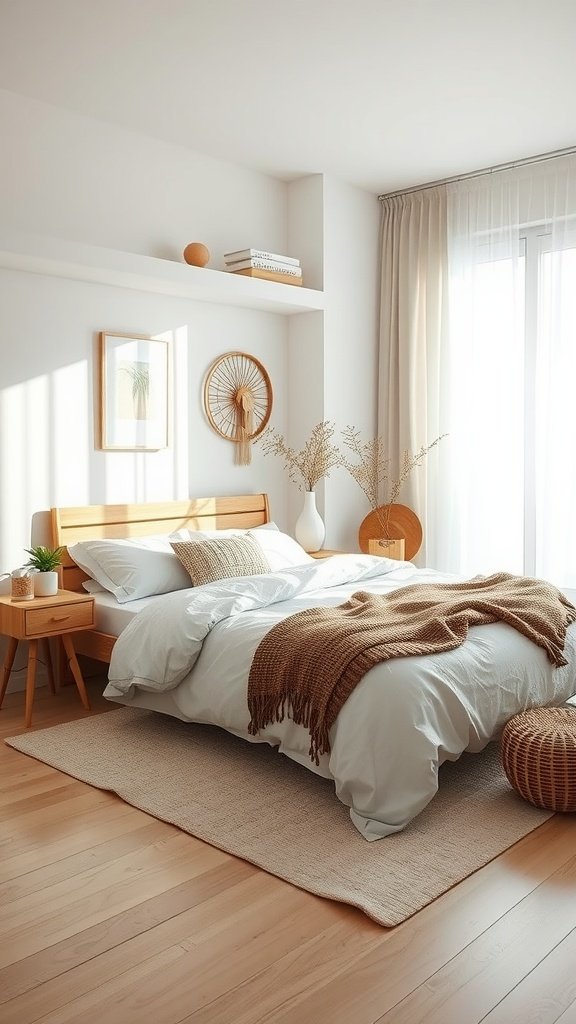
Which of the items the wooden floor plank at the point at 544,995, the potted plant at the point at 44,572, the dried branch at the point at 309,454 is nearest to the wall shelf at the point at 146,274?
the dried branch at the point at 309,454

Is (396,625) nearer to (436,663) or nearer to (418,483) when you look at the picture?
(436,663)

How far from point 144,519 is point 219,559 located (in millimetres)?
694

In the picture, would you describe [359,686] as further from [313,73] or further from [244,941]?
[313,73]

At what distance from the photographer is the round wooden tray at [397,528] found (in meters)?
5.35

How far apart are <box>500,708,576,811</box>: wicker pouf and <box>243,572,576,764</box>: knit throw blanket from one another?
368 mm

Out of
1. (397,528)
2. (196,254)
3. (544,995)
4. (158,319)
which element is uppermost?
(196,254)

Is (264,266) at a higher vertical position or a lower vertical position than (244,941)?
higher

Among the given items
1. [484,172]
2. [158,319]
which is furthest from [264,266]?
[484,172]

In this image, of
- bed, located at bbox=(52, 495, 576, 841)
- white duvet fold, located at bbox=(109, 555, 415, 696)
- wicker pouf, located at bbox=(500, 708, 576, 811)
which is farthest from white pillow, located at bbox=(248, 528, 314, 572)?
wicker pouf, located at bbox=(500, 708, 576, 811)

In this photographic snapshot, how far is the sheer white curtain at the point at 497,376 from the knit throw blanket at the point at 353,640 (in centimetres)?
149

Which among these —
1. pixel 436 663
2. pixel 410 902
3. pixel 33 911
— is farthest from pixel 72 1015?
pixel 436 663

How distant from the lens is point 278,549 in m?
4.43

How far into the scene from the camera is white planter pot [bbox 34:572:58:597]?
3861 millimetres

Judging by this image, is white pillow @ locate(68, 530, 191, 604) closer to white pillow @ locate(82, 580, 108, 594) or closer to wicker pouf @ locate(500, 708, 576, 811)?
white pillow @ locate(82, 580, 108, 594)
